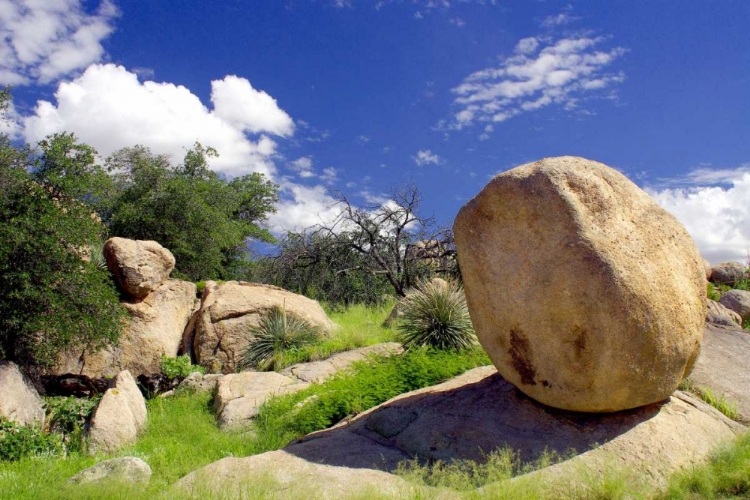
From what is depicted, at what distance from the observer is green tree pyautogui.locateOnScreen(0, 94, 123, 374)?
11.5m

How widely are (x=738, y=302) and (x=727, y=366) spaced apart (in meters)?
9.69

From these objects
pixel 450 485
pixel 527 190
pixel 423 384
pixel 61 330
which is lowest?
pixel 450 485

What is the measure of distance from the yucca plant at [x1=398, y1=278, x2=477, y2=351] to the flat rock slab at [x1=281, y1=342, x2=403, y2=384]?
1.49ft

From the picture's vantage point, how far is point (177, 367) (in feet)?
44.3

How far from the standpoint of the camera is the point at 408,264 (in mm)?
22047

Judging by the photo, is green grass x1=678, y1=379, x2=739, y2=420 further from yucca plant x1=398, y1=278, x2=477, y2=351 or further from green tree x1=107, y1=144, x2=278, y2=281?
green tree x1=107, y1=144, x2=278, y2=281

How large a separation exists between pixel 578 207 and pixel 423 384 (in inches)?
170

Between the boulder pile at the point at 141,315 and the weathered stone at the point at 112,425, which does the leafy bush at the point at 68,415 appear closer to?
the weathered stone at the point at 112,425

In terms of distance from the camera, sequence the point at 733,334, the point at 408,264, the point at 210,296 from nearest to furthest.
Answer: the point at 733,334 → the point at 210,296 → the point at 408,264

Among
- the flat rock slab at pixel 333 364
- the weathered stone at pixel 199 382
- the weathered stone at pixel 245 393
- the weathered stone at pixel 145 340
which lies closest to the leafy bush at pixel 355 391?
the weathered stone at pixel 245 393

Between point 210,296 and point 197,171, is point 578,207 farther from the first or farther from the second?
point 197,171

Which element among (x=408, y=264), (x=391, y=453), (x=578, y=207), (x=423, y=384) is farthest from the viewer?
(x=408, y=264)

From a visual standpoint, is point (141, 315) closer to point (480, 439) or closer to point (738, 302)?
point (480, 439)

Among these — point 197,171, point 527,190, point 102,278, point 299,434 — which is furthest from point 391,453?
point 197,171
